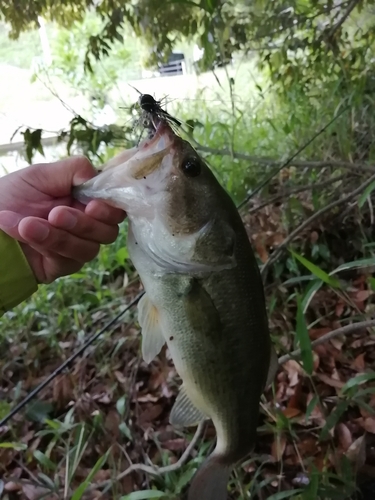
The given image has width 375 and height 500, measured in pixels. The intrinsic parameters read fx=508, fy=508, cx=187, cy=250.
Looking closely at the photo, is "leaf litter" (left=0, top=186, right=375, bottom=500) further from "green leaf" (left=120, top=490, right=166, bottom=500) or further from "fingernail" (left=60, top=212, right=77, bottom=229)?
"fingernail" (left=60, top=212, right=77, bottom=229)

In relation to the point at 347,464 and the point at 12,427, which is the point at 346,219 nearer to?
the point at 347,464

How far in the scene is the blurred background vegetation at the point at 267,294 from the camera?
1.80 meters

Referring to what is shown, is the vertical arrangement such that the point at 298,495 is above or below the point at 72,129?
below

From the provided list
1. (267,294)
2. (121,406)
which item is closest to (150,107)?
(121,406)

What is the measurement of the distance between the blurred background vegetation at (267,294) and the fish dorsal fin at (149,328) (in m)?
0.47

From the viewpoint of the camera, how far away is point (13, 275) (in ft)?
4.43

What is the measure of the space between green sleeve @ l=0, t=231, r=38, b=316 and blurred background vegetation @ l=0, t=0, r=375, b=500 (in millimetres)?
460

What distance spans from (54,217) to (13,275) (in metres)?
0.36

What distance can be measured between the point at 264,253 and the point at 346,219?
446 millimetres

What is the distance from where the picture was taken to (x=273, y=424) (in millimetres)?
1913

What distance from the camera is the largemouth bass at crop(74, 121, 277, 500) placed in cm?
103

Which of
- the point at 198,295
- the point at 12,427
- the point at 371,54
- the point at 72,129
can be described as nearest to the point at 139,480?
the point at 12,427

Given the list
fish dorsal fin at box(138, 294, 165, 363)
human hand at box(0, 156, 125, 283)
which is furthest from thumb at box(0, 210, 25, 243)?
fish dorsal fin at box(138, 294, 165, 363)

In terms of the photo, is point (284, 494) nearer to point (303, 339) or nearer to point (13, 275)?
→ point (303, 339)
